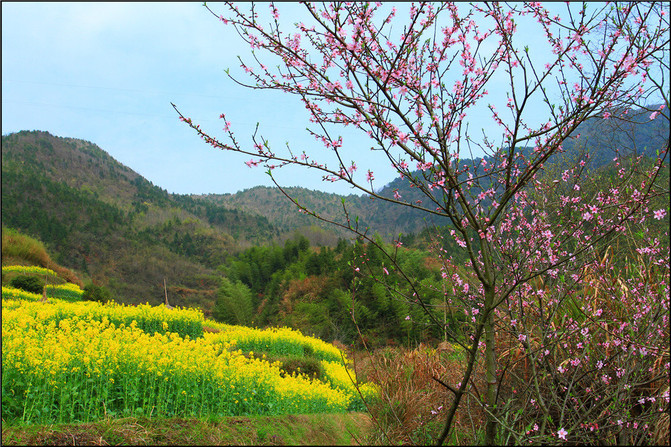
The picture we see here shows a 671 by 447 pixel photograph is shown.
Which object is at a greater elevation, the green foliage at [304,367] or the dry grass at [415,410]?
the dry grass at [415,410]

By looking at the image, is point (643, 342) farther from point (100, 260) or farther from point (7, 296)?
point (100, 260)

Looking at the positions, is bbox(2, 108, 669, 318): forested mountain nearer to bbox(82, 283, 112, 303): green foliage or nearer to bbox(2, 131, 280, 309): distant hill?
bbox(2, 131, 280, 309): distant hill

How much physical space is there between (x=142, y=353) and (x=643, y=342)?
4832 mm

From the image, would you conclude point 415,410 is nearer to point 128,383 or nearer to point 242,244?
point 128,383

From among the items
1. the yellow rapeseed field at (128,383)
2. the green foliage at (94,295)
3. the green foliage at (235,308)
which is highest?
the yellow rapeseed field at (128,383)

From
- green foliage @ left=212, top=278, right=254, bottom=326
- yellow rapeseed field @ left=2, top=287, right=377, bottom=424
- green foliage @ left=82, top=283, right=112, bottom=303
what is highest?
yellow rapeseed field @ left=2, top=287, right=377, bottom=424

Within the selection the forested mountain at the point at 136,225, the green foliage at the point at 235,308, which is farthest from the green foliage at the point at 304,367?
the green foliage at the point at 235,308

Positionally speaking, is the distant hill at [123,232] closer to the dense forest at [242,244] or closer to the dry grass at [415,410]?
the dense forest at [242,244]

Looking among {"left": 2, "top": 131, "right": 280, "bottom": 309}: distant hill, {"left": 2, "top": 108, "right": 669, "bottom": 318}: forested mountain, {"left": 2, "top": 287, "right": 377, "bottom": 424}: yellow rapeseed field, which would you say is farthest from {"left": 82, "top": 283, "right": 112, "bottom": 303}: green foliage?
{"left": 2, "top": 131, "right": 280, "bottom": 309}: distant hill

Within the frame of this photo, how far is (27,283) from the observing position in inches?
604

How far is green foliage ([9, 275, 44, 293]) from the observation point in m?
15.3

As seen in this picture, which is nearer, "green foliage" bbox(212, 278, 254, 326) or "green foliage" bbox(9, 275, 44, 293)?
"green foliage" bbox(9, 275, 44, 293)

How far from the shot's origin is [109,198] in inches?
2402

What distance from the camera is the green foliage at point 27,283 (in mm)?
15312
